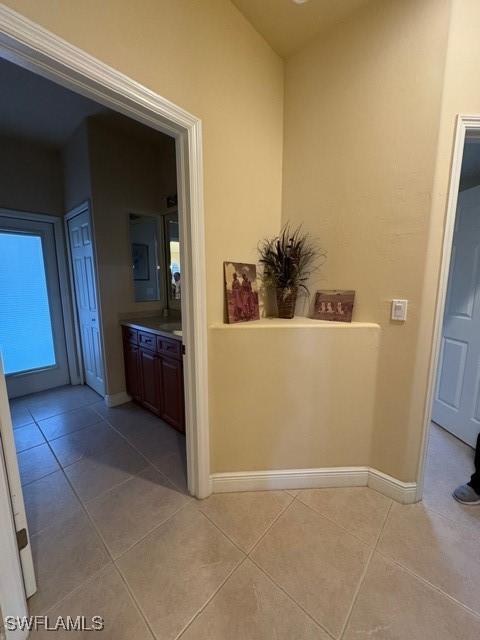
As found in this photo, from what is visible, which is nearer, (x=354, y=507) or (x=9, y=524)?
(x=9, y=524)

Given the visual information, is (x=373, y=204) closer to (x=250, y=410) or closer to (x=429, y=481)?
(x=250, y=410)

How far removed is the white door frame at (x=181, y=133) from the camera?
87cm

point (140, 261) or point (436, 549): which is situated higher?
point (140, 261)

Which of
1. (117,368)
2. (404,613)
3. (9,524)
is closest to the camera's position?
(9,524)

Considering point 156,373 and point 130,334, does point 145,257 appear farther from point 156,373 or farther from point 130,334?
point 156,373

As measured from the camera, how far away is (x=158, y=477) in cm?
187

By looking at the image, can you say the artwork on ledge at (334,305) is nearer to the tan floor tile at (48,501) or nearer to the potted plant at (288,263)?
the potted plant at (288,263)

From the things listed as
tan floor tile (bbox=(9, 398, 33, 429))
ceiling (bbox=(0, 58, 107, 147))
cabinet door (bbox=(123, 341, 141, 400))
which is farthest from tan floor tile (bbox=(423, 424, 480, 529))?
ceiling (bbox=(0, 58, 107, 147))

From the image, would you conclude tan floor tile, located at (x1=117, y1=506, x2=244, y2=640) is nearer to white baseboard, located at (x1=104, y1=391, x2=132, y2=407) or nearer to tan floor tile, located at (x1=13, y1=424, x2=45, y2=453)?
tan floor tile, located at (x1=13, y1=424, x2=45, y2=453)

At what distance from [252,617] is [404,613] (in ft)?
2.04

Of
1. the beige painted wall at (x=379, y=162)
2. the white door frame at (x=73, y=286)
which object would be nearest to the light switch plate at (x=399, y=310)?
the beige painted wall at (x=379, y=162)

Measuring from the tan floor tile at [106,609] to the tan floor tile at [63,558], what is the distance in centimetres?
5

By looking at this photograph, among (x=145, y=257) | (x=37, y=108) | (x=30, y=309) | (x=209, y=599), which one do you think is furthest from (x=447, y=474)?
(x=37, y=108)

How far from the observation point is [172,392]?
234 cm
